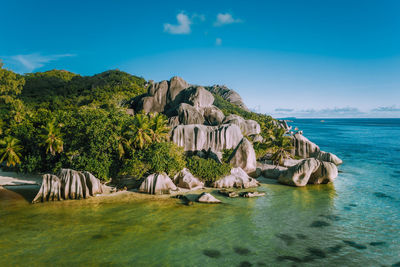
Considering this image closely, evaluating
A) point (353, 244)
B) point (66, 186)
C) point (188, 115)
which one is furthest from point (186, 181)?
point (188, 115)

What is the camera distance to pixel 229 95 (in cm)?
14438

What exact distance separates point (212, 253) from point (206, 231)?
284 centimetres

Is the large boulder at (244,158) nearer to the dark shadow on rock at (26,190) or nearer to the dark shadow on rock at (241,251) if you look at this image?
the dark shadow on rock at (241,251)

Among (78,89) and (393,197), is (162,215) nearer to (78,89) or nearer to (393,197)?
(393,197)

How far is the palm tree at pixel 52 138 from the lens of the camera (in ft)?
85.9

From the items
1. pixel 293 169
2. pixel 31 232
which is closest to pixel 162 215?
pixel 31 232

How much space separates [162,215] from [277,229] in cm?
898

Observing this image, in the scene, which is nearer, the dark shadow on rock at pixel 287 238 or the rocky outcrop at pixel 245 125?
the dark shadow on rock at pixel 287 238

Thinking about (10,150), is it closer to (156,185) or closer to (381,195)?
(156,185)

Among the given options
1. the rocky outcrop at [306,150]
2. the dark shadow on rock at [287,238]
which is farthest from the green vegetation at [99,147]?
the rocky outcrop at [306,150]

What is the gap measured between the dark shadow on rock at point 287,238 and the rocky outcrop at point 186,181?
12244mm

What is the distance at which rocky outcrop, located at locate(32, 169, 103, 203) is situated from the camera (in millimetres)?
23234

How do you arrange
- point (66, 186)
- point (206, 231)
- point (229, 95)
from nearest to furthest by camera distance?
point (206, 231), point (66, 186), point (229, 95)

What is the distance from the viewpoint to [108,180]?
27.1m
